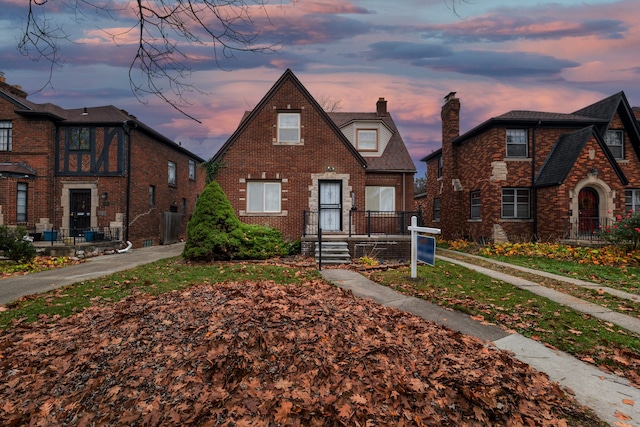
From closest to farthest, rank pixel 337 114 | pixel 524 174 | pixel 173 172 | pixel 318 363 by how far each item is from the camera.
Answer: pixel 318 363 → pixel 524 174 → pixel 337 114 → pixel 173 172

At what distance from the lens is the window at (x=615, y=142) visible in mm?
18250

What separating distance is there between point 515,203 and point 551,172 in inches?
88.5

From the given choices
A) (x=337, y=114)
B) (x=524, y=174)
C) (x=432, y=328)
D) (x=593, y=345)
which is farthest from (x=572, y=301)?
(x=337, y=114)

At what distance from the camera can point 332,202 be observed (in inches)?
626

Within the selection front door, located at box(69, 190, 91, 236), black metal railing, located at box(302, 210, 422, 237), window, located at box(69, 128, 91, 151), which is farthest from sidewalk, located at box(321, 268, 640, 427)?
window, located at box(69, 128, 91, 151)

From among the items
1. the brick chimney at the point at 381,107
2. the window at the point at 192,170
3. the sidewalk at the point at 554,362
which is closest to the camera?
the sidewalk at the point at 554,362

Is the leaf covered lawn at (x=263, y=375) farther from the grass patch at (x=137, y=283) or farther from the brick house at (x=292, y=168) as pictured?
the brick house at (x=292, y=168)

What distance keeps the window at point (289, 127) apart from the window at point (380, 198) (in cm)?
469

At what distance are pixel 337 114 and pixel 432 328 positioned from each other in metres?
17.7

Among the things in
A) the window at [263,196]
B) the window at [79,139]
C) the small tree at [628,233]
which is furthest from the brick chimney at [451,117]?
the window at [79,139]

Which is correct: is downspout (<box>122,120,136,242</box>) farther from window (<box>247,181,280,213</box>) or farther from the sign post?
the sign post

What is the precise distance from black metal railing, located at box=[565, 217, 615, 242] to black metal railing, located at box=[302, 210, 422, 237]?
25.7 feet

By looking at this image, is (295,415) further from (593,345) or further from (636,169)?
(636,169)

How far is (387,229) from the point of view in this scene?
16.4 meters
